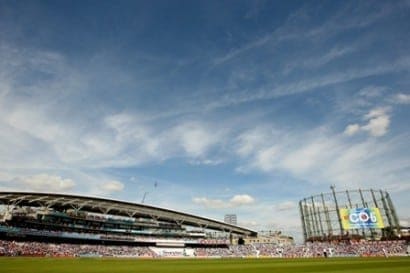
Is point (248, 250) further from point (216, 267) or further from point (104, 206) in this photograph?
point (216, 267)

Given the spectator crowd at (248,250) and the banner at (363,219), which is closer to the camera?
the spectator crowd at (248,250)

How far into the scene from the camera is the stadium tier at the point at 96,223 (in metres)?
81.4

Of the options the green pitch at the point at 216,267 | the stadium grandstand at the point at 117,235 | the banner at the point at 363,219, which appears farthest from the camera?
the banner at the point at 363,219

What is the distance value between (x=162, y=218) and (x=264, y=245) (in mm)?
38751

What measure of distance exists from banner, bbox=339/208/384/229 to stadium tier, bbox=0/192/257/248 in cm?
4481

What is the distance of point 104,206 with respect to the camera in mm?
97438

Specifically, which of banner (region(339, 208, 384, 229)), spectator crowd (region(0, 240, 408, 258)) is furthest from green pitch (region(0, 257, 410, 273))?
banner (region(339, 208, 384, 229))

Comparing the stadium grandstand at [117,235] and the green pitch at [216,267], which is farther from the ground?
the stadium grandstand at [117,235]

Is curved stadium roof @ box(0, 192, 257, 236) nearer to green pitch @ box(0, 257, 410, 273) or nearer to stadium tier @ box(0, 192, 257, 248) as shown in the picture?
stadium tier @ box(0, 192, 257, 248)

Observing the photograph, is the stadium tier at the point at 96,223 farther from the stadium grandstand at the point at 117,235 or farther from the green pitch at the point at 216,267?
the green pitch at the point at 216,267

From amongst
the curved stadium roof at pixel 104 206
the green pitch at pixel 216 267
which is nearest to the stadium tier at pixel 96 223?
the curved stadium roof at pixel 104 206

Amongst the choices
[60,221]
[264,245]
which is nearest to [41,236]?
[60,221]

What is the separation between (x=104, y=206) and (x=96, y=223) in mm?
5830

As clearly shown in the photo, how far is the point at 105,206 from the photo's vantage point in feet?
320
